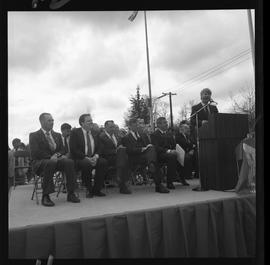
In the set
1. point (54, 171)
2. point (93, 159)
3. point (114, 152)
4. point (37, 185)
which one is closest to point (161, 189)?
point (114, 152)

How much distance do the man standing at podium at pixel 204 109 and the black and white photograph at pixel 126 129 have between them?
12 millimetres

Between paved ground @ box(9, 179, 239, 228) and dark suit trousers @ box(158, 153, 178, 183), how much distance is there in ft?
0.26

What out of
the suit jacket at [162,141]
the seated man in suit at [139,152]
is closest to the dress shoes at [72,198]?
the seated man in suit at [139,152]

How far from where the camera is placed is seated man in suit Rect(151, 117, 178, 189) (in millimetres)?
2854

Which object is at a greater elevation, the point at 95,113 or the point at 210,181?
the point at 95,113

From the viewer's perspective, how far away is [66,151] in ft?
9.23

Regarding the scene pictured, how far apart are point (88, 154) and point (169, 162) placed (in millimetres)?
609

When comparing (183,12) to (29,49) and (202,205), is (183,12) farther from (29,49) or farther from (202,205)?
(202,205)

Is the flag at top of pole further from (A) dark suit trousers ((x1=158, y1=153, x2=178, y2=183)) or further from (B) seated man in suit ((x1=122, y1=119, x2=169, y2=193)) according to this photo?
(A) dark suit trousers ((x1=158, y1=153, x2=178, y2=183))

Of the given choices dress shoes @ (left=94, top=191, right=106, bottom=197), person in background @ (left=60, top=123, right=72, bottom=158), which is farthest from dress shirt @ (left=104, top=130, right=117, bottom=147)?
dress shoes @ (left=94, top=191, right=106, bottom=197)

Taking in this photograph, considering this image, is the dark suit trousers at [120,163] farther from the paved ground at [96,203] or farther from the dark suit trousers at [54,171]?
the dark suit trousers at [54,171]

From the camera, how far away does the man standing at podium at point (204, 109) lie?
9.27ft

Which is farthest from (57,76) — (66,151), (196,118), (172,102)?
(196,118)
